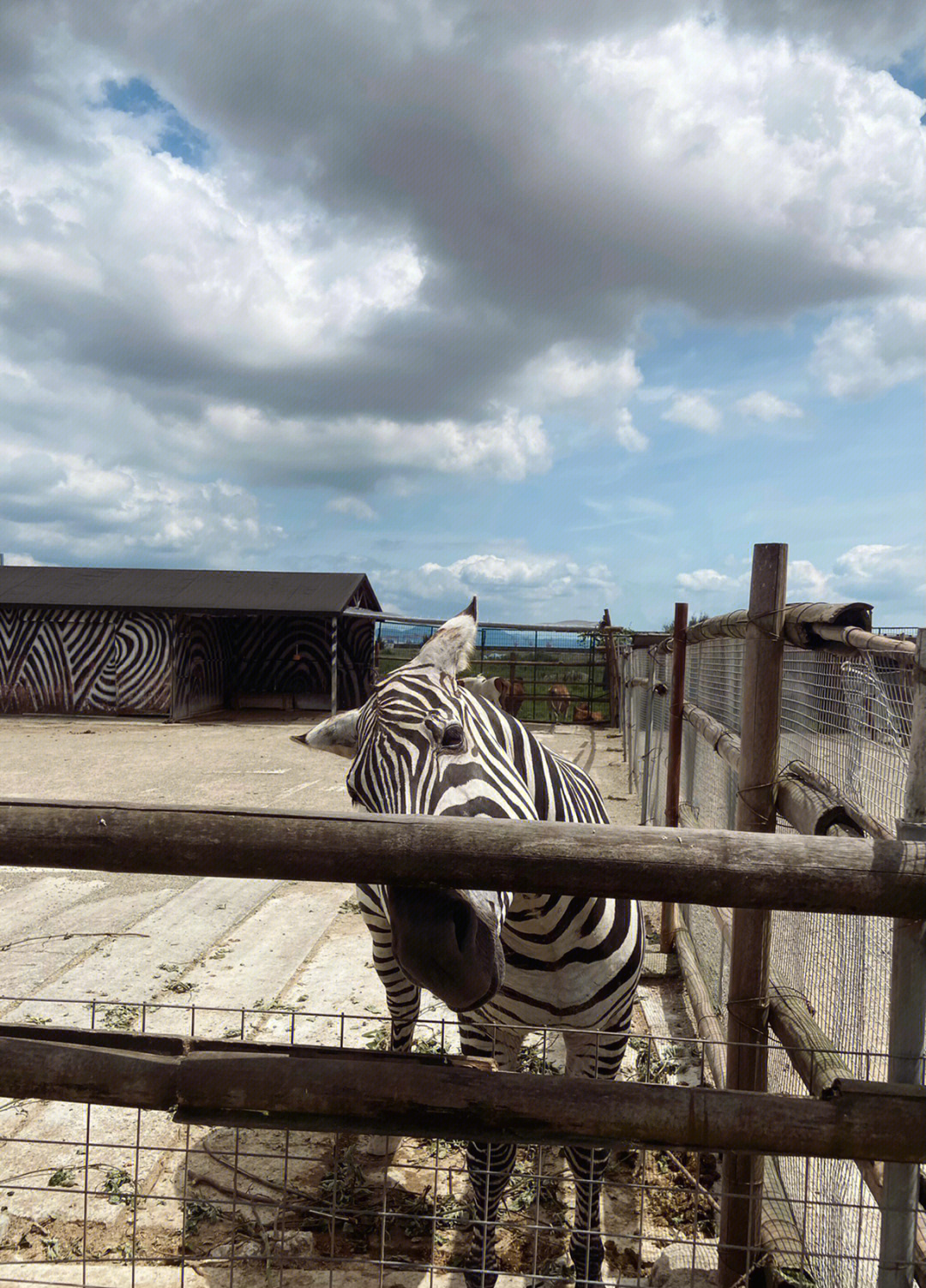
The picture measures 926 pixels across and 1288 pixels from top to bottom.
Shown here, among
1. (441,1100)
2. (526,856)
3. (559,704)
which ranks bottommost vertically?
(441,1100)

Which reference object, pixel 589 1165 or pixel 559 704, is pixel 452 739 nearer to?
pixel 589 1165

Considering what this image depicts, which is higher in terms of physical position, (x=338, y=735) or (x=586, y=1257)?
(x=338, y=735)

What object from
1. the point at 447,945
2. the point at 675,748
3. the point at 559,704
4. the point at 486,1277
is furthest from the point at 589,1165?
the point at 559,704

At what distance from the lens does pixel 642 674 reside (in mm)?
11086

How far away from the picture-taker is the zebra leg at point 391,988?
350 centimetres

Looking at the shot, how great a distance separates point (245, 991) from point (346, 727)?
2.85m

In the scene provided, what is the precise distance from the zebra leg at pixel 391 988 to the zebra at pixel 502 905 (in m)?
0.80

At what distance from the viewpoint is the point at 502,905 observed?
1983 millimetres

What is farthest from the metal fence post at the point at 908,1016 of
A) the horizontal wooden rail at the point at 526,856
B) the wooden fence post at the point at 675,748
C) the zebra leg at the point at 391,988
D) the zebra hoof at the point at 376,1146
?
the wooden fence post at the point at 675,748

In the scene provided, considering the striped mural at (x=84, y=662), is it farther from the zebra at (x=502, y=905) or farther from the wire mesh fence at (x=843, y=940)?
the wire mesh fence at (x=843, y=940)

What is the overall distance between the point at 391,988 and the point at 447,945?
6.84ft

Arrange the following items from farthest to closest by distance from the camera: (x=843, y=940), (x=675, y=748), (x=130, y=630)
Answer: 1. (x=130, y=630)
2. (x=675, y=748)
3. (x=843, y=940)

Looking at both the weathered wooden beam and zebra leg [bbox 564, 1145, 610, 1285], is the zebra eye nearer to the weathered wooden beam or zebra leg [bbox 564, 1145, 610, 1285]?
the weathered wooden beam

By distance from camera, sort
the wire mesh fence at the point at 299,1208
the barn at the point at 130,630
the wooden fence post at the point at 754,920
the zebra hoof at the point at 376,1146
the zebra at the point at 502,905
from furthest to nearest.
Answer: the barn at the point at 130,630, the zebra hoof at the point at 376,1146, the wire mesh fence at the point at 299,1208, the wooden fence post at the point at 754,920, the zebra at the point at 502,905
